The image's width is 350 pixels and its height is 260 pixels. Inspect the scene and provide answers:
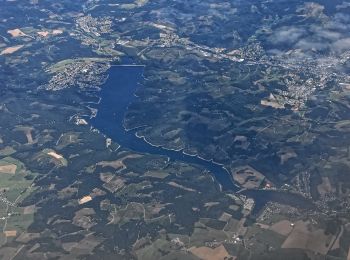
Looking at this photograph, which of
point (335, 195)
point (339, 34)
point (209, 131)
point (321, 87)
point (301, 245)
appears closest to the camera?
point (301, 245)

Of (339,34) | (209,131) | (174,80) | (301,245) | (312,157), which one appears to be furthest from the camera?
(339,34)

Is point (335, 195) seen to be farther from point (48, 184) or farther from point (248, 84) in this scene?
point (48, 184)

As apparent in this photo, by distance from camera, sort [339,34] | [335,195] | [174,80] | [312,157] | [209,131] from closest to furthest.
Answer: [335,195] < [312,157] < [209,131] < [174,80] < [339,34]

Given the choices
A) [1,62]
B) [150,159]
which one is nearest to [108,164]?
[150,159]

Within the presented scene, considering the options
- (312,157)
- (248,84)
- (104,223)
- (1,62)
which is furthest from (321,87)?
(1,62)

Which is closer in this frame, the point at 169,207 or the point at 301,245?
the point at 301,245

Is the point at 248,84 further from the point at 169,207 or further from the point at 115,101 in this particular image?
the point at 169,207
